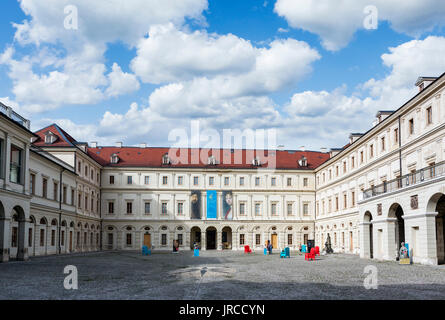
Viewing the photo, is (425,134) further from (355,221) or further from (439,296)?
(439,296)

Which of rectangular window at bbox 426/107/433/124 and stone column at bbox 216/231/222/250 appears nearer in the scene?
rectangular window at bbox 426/107/433/124

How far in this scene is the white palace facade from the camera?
2975 centimetres

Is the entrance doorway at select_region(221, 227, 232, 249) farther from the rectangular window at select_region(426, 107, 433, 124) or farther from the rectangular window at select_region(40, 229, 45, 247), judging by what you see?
the rectangular window at select_region(426, 107, 433, 124)

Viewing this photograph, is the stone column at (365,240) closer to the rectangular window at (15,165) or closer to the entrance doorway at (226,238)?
the rectangular window at (15,165)

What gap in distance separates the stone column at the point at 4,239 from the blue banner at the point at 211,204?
37040mm

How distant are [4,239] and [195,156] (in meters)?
40.5

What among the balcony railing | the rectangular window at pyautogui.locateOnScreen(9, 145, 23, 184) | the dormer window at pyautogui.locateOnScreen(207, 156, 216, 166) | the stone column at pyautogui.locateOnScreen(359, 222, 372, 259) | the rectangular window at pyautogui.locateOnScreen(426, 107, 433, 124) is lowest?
the stone column at pyautogui.locateOnScreen(359, 222, 372, 259)

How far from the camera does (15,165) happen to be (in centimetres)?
3122

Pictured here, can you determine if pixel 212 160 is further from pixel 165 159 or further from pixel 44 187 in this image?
pixel 44 187

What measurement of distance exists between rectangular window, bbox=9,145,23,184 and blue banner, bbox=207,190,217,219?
35.1 metres

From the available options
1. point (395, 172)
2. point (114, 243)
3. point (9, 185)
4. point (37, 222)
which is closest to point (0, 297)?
point (9, 185)

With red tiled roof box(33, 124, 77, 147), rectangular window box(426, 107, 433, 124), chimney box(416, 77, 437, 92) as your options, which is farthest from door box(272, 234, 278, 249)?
rectangular window box(426, 107, 433, 124)

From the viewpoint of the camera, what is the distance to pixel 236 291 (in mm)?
15016

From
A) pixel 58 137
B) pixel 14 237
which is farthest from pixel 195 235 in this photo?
pixel 14 237
